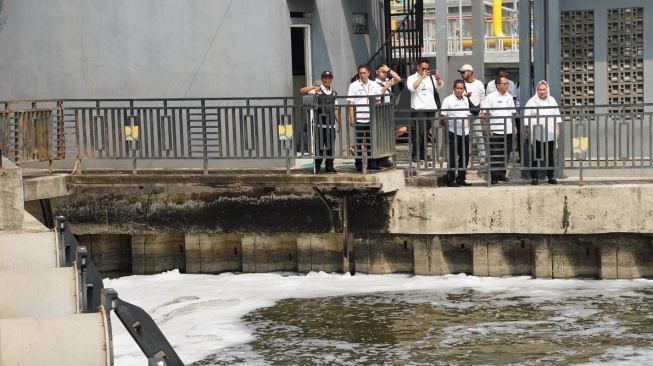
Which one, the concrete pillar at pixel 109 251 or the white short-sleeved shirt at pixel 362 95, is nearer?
the white short-sleeved shirt at pixel 362 95

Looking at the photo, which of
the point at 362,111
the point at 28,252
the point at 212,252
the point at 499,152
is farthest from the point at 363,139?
the point at 28,252

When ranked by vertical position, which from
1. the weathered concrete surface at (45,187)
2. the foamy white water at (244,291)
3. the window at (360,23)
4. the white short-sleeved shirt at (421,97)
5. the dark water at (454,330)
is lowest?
the dark water at (454,330)

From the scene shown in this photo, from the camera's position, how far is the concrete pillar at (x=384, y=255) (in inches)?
713

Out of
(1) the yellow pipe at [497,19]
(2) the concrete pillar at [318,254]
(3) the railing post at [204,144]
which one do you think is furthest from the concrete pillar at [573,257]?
(1) the yellow pipe at [497,19]

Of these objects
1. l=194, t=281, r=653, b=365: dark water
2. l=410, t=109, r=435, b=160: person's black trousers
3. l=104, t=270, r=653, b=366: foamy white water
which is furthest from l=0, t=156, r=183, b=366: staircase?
l=410, t=109, r=435, b=160: person's black trousers

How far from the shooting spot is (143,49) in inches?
763

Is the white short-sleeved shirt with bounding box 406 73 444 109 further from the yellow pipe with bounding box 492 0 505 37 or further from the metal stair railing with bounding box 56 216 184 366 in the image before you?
the yellow pipe with bounding box 492 0 505 37

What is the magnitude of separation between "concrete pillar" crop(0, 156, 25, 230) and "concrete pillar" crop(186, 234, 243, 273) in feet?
11.7

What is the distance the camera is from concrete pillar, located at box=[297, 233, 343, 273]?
720 inches

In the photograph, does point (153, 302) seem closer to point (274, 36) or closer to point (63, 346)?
point (274, 36)

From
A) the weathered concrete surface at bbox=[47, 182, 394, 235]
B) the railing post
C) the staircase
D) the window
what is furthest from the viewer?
the window

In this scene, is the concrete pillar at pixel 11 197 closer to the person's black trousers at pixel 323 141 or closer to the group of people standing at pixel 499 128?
the person's black trousers at pixel 323 141

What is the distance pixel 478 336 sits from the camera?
14.4 m

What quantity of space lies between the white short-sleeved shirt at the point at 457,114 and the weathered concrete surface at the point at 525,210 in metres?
0.95
